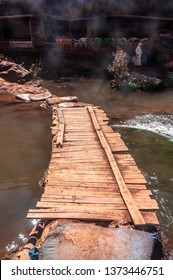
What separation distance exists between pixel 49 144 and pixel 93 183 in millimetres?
4611

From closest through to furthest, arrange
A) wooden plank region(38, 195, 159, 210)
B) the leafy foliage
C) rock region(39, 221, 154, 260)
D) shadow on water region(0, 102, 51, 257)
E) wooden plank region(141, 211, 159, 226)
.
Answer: rock region(39, 221, 154, 260) → wooden plank region(141, 211, 159, 226) → wooden plank region(38, 195, 159, 210) → shadow on water region(0, 102, 51, 257) → the leafy foliage

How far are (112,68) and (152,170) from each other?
1054 cm

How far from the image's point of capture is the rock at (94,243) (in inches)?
163

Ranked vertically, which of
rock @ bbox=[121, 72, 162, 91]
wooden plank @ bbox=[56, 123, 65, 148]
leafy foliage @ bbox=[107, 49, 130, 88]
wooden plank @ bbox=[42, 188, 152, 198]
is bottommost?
wooden plank @ bbox=[42, 188, 152, 198]

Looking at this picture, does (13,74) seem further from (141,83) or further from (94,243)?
→ (94,243)

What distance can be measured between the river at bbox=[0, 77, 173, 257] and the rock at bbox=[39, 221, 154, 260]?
73.6 inches

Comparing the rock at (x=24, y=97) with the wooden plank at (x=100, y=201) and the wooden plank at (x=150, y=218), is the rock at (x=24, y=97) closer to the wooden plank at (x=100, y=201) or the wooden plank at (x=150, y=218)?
the wooden plank at (x=100, y=201)

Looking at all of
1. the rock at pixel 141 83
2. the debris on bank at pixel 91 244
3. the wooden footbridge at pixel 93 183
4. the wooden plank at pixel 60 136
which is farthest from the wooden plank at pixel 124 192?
the rock at pixel 141 83

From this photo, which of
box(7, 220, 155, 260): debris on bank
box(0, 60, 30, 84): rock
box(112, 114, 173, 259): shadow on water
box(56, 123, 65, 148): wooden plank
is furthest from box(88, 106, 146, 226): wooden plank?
box(0, 60, 30, 84): rock

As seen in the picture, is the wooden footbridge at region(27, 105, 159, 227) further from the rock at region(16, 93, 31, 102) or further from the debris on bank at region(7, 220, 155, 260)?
the rock at region(16, 93, 31, 102)

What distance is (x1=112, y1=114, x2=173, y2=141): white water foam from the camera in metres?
11.8

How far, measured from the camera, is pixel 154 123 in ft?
40.9

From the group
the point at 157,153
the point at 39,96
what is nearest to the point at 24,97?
the point at 39,96
